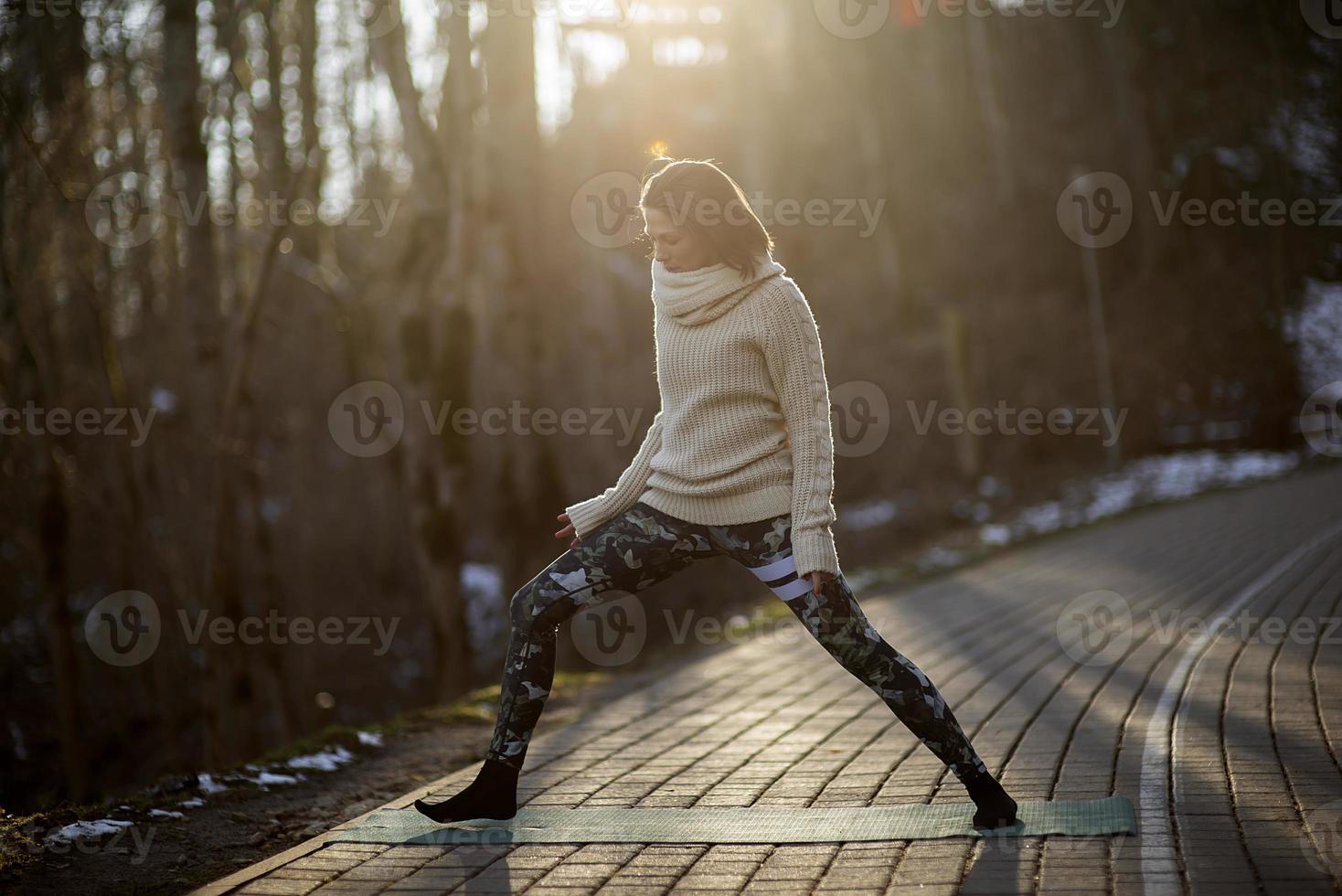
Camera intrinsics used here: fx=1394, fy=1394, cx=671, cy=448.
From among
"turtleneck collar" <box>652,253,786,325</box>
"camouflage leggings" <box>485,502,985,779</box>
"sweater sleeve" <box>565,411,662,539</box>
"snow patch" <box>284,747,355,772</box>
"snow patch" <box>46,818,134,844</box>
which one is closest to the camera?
"camouflage leggings" <box>485,502,985,779</box>

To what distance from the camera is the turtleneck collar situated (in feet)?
15.3

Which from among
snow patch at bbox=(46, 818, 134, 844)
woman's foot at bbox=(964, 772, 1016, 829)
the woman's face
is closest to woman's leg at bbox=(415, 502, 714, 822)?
the woman's face

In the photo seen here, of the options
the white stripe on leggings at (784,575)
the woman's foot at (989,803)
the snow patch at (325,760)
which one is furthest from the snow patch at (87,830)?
the woman's foot at (989,803)

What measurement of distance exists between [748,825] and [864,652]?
0.81 meters

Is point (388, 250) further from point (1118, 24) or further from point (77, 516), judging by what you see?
point (1118, 24)

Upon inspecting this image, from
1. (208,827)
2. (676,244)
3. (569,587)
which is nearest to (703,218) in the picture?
(676,244)

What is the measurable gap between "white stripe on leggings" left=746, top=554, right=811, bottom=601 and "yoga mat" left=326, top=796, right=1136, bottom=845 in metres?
0.83

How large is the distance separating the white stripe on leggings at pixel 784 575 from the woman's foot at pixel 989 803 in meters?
0.84

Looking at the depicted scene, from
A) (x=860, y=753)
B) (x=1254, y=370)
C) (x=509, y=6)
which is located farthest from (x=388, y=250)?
(x=860, y=753)

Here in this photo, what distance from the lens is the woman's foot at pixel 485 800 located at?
4887mm

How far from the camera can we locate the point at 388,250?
21891mm

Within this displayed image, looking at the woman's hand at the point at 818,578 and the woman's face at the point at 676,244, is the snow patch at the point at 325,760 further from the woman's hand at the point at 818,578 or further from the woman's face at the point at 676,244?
the woman's face at the point at 676,244

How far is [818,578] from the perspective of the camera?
4.45 m

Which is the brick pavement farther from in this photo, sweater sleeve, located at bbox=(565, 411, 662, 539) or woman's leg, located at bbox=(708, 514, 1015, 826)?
sweater sleeve, located at bbox=(565, 411, 662, 539)
